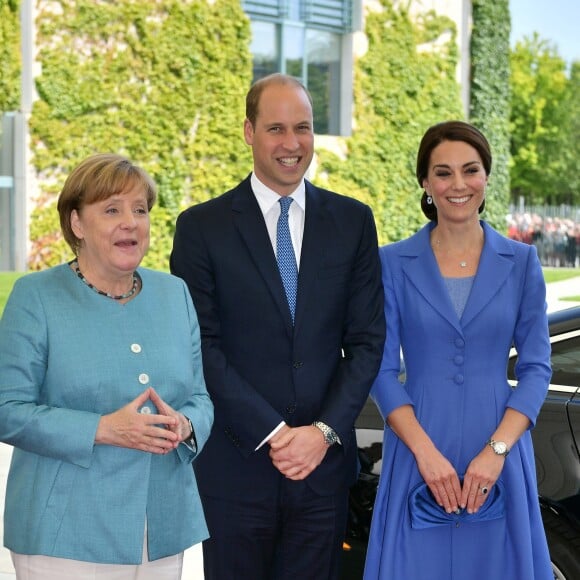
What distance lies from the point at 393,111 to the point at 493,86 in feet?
10.9

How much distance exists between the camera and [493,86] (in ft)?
71.9

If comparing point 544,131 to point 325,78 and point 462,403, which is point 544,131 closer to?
point 325,78

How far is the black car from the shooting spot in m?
3.57

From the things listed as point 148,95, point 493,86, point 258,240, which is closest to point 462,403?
point 258,240

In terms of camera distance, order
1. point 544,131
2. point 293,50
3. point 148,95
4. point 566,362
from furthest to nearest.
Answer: point 544,131
point 293,50
point 148,95
point 566,362

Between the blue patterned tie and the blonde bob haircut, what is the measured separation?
2.00 feet

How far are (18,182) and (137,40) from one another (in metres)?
3.20

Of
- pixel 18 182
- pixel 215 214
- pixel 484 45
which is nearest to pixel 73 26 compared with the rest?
pixel 18 182

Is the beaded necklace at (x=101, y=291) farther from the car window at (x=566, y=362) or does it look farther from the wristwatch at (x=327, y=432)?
the car window at (x=566, y=362)

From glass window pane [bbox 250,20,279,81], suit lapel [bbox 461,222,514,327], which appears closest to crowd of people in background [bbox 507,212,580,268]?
glass window pane [bbox 250,20,279,81]

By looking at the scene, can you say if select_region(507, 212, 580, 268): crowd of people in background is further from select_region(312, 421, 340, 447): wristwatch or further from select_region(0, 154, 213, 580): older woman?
select_region(0, 154, 213, 580): older woman

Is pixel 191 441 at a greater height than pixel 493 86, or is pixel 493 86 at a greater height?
pixel 493 86

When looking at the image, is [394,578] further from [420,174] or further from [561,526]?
[420,174]

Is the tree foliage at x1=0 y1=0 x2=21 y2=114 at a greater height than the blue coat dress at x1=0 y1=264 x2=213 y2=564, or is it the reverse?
the tree foliage at x1=0 y1=0 x2=21 y2=114
